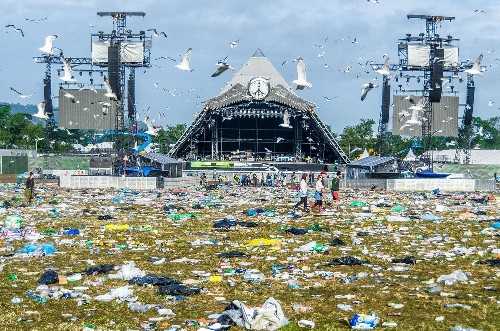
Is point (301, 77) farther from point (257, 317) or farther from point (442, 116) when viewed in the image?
point (442, 116)

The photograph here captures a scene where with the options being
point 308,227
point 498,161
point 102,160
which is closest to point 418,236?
point 308,227

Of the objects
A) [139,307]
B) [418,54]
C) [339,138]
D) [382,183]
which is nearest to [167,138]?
[339,138]

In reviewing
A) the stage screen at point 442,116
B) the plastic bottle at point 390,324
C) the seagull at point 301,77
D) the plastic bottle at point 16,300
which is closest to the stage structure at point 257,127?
the stage screen at point 442,116

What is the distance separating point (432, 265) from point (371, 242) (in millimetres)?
2785

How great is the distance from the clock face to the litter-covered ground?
44.3m

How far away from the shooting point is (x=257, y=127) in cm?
6938

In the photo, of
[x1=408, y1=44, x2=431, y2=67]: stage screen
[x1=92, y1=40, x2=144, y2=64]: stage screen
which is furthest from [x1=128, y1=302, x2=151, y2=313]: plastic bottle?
[x1=408, y1=44, x2=431, y2=67]: stage screen

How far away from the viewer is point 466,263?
429 inches

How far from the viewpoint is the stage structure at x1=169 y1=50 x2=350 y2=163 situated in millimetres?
63500

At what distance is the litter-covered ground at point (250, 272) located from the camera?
7.45m

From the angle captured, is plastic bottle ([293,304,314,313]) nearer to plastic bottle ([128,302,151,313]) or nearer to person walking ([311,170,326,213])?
plastic bottle ([128,302,151,313])

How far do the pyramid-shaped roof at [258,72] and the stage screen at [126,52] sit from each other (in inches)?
380

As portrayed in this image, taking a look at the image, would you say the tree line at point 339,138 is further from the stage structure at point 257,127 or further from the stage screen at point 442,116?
the stage structure at point 257,127

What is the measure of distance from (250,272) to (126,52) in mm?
58247
